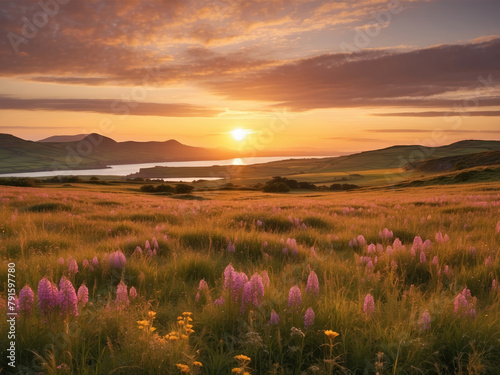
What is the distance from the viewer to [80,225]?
9.40 meters

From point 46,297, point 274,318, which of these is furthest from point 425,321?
point 46,297

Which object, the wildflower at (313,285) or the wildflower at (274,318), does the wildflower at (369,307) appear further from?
the wildflower at (274,318)

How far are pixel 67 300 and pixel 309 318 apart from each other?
238 centimetres

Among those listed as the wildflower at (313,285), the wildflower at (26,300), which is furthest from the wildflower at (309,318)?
the wildflower at (26,300)

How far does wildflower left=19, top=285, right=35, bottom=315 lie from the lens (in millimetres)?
3361

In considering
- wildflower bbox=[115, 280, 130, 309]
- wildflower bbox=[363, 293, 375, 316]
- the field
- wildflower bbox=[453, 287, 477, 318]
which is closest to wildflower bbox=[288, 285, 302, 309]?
the field

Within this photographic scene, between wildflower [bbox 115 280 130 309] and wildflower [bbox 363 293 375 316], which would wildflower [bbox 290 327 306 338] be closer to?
wildflower [bbox 363 293 375 316]

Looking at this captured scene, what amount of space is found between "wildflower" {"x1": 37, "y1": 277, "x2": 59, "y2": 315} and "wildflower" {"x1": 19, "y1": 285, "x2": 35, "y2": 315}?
0.33 ft

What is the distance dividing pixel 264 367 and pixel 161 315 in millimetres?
1515

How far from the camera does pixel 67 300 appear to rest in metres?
3.42

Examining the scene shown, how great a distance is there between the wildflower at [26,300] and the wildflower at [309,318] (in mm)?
2678

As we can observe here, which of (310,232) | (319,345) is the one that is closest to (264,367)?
(319,345)

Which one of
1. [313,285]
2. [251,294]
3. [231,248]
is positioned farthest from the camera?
[231,248]

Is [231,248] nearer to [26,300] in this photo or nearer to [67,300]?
[67,300]
